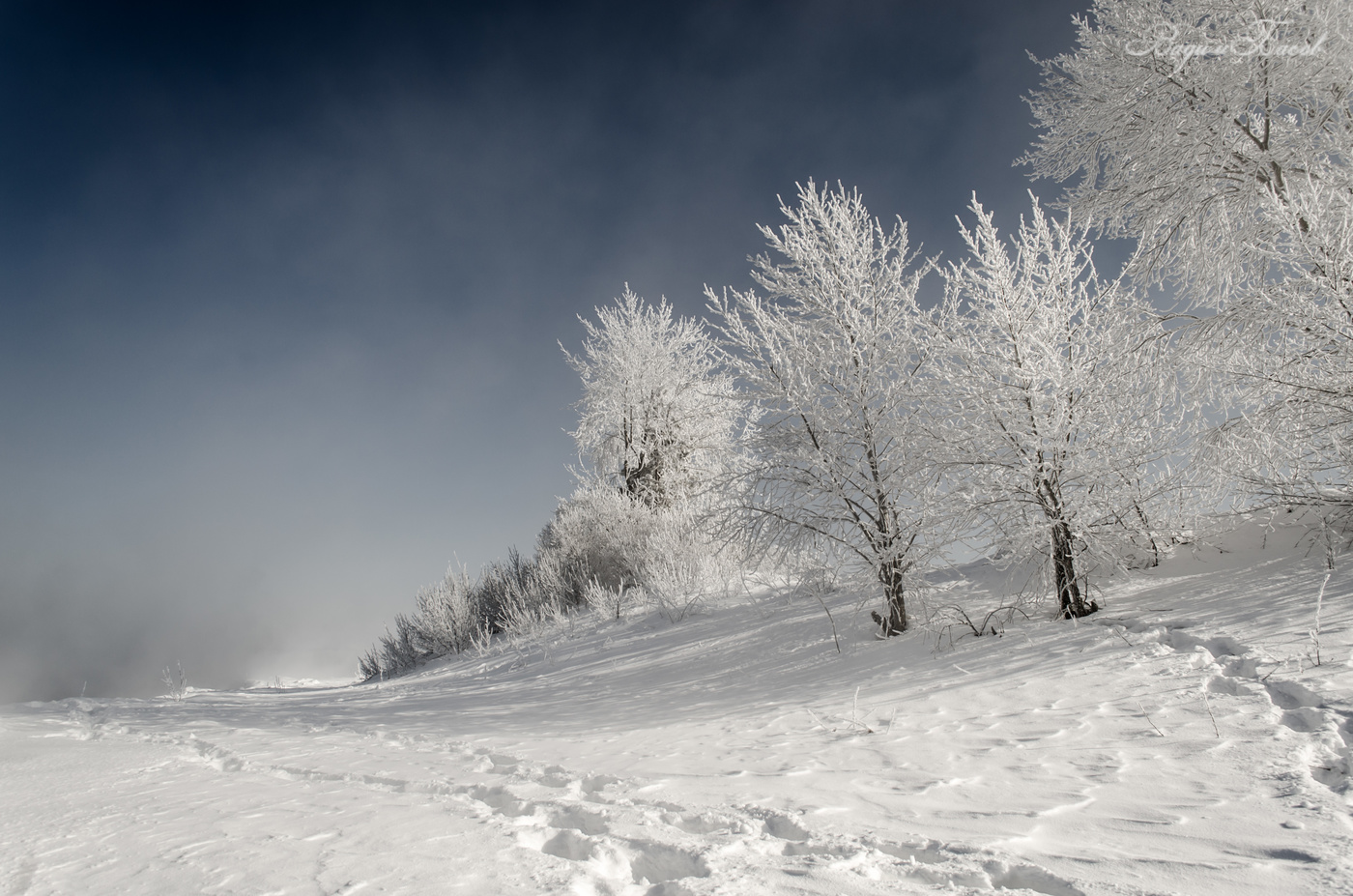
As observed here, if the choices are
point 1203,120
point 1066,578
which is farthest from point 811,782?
point 1203,120

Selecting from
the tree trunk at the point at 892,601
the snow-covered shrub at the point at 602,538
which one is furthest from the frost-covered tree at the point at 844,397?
the snow-covered shrub at the point at 602,538

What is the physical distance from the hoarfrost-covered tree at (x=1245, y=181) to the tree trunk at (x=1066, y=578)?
6.04ft

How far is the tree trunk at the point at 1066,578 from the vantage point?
204 inches

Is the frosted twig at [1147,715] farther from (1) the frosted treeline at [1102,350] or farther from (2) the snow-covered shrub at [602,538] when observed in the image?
(2) the snow-covered shrub at [602,538]

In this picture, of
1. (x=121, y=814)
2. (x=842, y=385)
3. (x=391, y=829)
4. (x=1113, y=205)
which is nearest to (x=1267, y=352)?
(x=1113, y=205)

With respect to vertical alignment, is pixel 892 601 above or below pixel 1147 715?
above

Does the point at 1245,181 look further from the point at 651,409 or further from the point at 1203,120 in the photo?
the point at 651,409

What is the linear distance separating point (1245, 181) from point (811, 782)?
28.6 ft

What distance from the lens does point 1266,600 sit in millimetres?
4273

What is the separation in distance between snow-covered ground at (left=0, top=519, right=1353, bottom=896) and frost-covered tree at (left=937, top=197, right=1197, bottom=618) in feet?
2.23

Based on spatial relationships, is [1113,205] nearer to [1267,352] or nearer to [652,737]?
[1267,352]

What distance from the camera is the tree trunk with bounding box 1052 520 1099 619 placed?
5.18m

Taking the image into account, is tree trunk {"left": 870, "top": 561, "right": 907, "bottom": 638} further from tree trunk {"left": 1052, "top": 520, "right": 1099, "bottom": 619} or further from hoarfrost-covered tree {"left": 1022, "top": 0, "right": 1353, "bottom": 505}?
hoarfrost-covered tree {"left": 1022, "top": 0, "right": 1353, "bottom": 505}

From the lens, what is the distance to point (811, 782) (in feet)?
7.69
